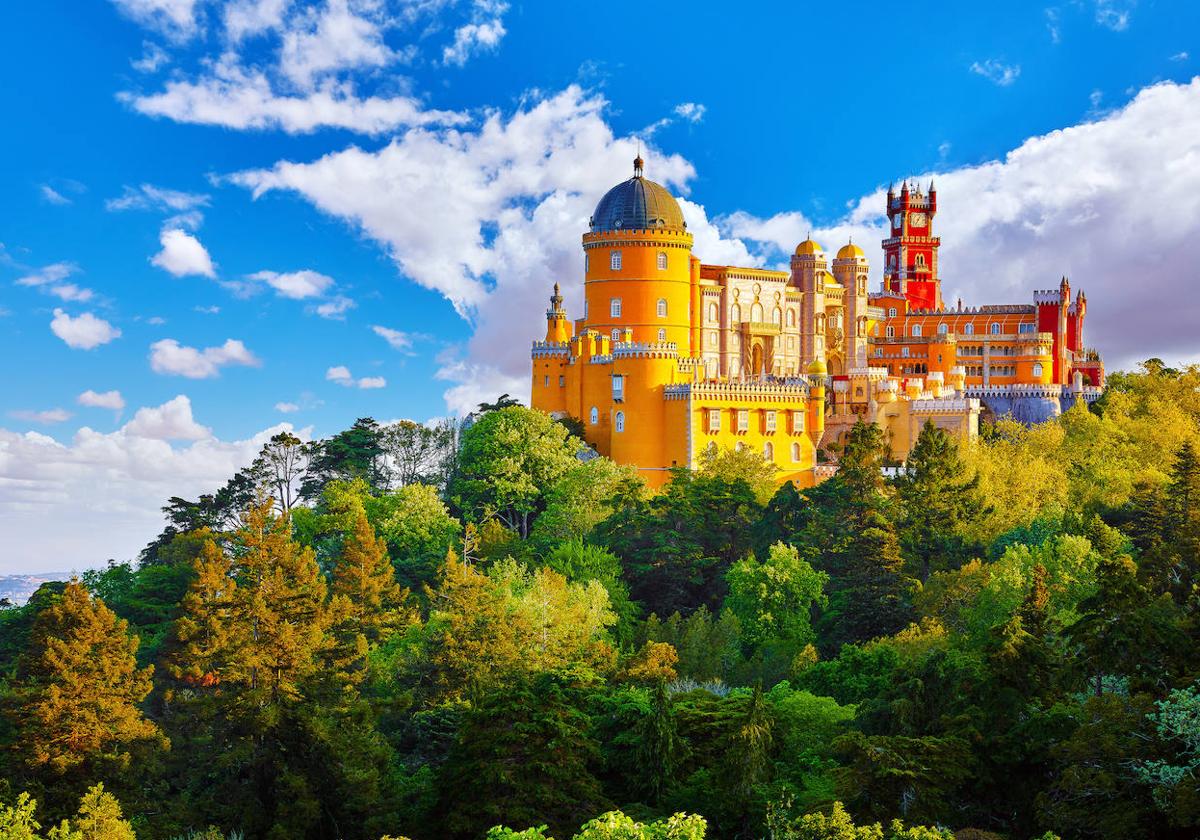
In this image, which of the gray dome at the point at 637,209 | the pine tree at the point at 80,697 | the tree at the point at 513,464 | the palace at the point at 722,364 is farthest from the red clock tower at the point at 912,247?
the pine tree at the point at 80,697

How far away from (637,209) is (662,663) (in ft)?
109

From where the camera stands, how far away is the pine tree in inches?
1405

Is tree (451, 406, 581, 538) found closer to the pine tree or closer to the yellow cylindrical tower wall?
the yellow cylindrical tower wall

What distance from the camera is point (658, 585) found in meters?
54.2

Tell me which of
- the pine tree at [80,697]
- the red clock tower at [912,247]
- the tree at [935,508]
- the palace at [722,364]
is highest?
the red clock tower at [912,247]

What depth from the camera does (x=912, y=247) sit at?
332 feet

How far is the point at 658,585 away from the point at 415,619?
406 inches

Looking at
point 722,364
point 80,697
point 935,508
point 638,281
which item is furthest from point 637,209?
point 80,697

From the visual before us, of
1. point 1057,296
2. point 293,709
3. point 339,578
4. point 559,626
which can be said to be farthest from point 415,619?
point 1057,296

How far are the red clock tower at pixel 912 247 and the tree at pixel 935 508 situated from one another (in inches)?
1819

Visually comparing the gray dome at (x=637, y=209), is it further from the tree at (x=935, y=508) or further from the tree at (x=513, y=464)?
the tree at (x=935, y=508)

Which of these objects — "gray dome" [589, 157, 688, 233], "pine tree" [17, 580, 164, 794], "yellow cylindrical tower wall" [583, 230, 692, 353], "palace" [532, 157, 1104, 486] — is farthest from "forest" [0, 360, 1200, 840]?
"gray dome" [589, 157, 688, 233]

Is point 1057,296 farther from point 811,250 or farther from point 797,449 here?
point 797,449

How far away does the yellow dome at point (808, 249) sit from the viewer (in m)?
79.4
